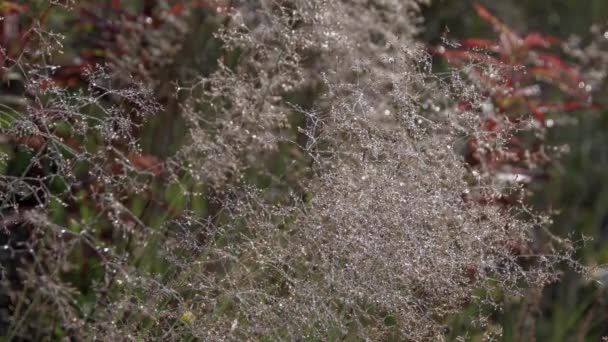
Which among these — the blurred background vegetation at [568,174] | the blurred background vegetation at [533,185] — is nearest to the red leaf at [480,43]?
the blurred background vegetation at [568,174]

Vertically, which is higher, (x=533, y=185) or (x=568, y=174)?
(x=533, y=185)

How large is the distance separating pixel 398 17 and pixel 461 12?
219 centimetres

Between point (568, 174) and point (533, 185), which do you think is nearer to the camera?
point (533, 185)

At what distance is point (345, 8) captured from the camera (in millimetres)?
2705

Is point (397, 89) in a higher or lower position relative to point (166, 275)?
higher

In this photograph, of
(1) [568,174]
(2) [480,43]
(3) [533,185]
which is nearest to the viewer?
(2) [480,43]

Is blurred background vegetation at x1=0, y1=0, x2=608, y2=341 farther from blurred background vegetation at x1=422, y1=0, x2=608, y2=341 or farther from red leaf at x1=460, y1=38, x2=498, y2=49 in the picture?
red leaf at x1=460, y1=38, x2=498, y2=49

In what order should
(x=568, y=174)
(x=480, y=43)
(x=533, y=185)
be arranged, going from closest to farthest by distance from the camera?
(x=480, y=43) < (x=533, y=185) < (x=568, y=174)

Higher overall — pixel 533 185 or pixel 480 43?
pixel 480 43

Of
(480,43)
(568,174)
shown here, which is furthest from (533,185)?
(480,43)

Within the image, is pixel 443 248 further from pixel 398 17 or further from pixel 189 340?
pixel 398 17

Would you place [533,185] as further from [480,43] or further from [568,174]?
[480,43]

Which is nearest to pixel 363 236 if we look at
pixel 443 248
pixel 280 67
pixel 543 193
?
pixel 443 248

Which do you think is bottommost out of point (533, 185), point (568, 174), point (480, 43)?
point (568, 174)
